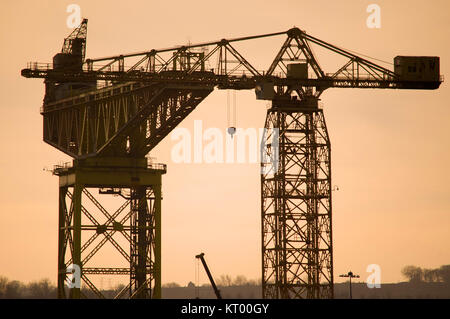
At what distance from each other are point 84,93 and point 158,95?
13.2 meters

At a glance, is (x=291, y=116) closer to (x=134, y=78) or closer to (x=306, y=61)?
(x=306, y=61)

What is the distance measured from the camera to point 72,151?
140 metres

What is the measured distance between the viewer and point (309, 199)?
139 metres

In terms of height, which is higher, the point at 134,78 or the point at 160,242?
the point at 134,78

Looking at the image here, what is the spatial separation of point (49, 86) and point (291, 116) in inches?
993

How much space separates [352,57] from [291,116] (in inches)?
347

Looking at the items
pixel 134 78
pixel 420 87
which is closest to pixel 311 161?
pixel 420 87

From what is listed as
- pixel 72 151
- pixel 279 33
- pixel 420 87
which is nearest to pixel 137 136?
pixel 72 151

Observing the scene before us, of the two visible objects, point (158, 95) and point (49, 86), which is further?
point (49, 86)

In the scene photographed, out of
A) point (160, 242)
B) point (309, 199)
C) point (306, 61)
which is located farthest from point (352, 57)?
point (160, 242)

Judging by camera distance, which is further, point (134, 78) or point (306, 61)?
point (306, 61)
